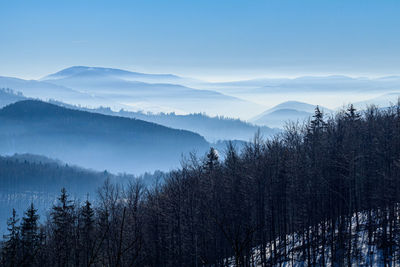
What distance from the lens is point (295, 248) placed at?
1499 inches

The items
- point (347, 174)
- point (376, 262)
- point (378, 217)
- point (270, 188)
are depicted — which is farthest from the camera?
point (270, 188)

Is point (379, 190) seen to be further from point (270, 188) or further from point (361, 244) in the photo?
point (270, 188)

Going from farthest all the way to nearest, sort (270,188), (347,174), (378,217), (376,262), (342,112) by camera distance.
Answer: (342,112) < (270,188) < (347,174) < (378,217) < (376,262)

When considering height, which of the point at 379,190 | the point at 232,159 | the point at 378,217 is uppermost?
the point at 232,159

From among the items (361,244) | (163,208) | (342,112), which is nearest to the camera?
(361,244)

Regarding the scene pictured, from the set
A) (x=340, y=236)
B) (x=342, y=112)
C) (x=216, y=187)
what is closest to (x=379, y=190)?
(x=340, y=236)

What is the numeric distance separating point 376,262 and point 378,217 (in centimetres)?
691

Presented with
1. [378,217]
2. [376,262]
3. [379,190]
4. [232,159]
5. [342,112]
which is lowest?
[376,262]

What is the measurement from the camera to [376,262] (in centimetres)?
3053

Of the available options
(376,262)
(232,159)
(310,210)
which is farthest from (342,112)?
(376,262)

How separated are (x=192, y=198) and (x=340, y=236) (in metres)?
15.4

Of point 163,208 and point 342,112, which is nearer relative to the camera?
point 163,208

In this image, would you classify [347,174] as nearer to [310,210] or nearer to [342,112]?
[310,210]

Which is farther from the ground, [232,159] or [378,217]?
[232,159]
